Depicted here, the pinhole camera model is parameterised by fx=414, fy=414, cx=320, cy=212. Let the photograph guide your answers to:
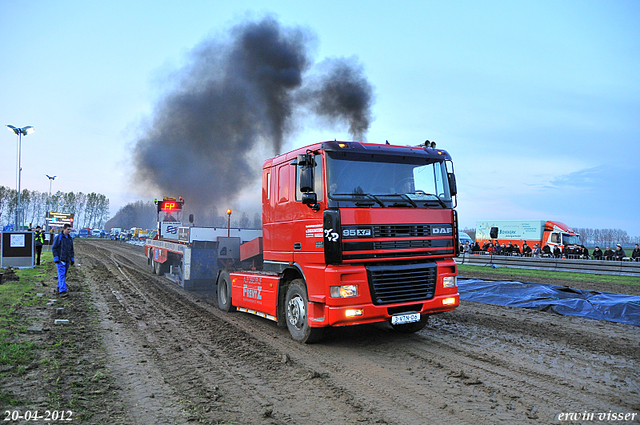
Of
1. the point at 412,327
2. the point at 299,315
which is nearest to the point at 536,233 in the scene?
the point at 412,327

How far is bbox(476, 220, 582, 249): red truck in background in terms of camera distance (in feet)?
108

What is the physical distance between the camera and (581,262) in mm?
18797

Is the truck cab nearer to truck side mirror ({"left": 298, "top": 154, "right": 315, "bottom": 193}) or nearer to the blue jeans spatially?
truck side mirror ({"left": 298, "top": 154, "right": 315, "bottom": 193})

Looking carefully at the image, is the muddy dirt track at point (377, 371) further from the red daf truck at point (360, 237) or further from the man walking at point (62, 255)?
the man walking at point (62, 255)

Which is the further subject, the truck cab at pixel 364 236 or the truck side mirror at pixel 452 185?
the truck side mirror at pixel 452 185

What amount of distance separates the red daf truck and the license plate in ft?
0.05

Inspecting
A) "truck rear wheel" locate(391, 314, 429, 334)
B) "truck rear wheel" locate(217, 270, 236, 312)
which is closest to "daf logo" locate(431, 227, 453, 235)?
"truck rear wheel" locate(391, 314, 429, 334)

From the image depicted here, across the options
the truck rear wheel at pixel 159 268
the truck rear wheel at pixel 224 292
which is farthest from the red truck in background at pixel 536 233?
the truck rear wheel at pixel 224 292

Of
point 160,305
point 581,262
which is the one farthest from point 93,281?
point 581,262

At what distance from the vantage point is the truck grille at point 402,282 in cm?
602

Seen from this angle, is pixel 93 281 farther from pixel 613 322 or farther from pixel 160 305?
pixel 613 322

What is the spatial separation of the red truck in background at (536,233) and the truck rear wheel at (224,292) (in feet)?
83.3

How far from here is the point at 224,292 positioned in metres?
9.70

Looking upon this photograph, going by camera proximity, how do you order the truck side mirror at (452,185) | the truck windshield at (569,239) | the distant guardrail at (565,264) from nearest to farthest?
the truck side mirror at (452,185)
the distant guardrail at (565,264)
the truck windshield at (569,239)
